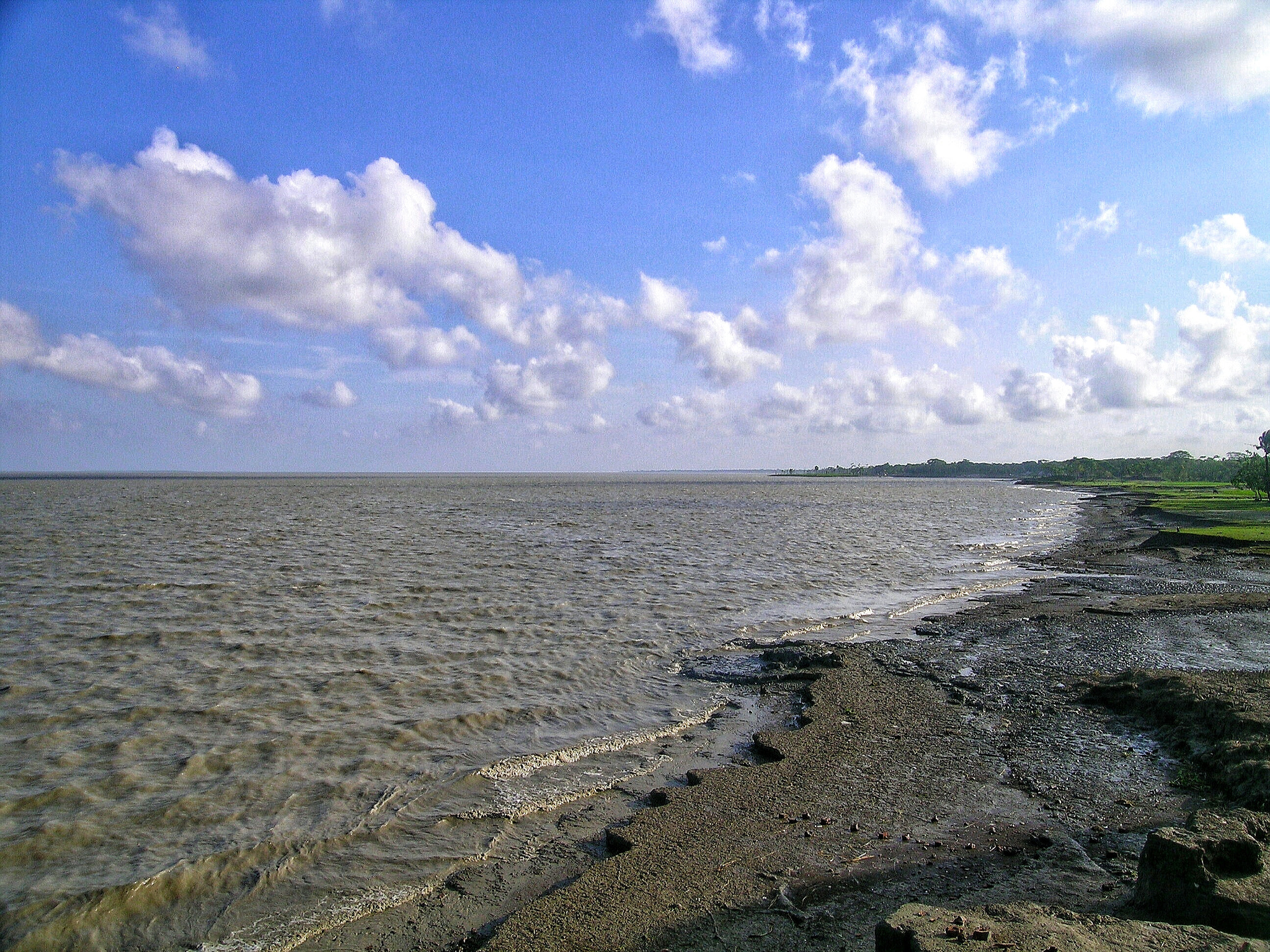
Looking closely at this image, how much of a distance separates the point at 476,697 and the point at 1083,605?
19082 mm

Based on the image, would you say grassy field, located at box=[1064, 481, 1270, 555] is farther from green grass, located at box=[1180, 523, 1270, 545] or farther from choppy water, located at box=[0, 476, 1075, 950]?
choppy water, located at box=[0, 476, 1075, 950]

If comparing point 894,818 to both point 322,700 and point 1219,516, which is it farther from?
point 1219,516

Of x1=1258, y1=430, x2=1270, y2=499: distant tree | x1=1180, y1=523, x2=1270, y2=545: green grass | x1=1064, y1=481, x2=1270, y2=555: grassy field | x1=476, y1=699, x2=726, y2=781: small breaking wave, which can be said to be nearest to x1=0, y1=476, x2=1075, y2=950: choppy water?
x1=476, y1=699, x2=726, y2=781: small breaking wave

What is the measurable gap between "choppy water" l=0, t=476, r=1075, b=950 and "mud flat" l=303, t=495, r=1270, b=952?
1389 millimetres

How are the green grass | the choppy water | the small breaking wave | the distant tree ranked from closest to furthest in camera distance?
the choppy water
the small breaking wave
the green grass
the distant tree

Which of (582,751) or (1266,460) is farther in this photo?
(1266,460)

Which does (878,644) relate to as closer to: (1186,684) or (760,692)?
(760,692)

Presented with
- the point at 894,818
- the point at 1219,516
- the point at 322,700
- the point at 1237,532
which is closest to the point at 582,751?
the point at 894,818

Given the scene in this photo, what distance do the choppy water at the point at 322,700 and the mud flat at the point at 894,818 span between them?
1389 mm

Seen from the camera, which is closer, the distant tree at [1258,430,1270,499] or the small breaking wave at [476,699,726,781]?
the small breaking wave at [476,699,726,781]

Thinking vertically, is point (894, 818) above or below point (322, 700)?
above

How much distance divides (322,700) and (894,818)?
10.4 meters

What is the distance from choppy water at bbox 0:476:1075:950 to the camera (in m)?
7.59

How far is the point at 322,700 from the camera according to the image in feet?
43.5
